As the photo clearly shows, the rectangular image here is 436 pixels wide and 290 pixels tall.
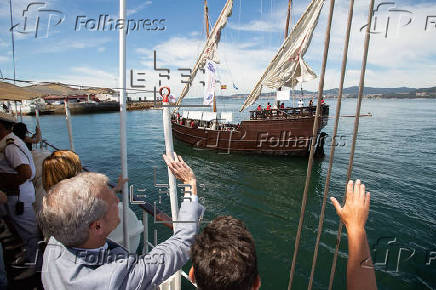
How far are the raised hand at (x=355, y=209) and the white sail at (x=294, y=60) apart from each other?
2028 centimetres

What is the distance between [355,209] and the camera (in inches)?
51.9

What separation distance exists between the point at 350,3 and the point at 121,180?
227 cm

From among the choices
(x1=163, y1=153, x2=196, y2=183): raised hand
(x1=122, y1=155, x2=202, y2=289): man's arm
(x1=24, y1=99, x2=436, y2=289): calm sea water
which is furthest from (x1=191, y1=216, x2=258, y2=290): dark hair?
(x1=24, y1=99, x2=436, y2=289): calm sea water

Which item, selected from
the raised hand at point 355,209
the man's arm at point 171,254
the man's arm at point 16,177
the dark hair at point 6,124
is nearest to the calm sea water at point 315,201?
the man's arm at point 171,254

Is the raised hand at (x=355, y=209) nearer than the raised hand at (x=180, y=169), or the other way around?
the raised hand at (x=355, y=209)

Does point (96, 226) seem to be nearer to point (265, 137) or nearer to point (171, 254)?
point (171, 254)

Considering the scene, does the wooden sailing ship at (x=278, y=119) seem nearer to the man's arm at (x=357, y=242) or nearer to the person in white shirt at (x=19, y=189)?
the person in white shirt at (x=19, y=189)

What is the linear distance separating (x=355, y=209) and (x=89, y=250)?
1.53m

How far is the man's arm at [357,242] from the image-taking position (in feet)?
3.74

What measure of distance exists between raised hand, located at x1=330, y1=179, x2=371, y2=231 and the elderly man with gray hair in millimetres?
960

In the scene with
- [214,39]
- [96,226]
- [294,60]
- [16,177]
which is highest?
[214,39]

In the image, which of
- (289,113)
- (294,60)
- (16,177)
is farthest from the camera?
(294,60)

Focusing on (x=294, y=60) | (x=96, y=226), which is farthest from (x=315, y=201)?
(x=294, y=60)

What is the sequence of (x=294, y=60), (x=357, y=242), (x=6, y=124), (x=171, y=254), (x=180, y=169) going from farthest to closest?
(x=294, y=60) → (x=6, y=124) → (x=180, y=169) → (x=171, y=254) → (x=357, y=242)
